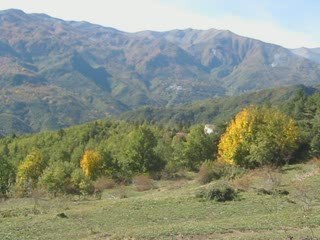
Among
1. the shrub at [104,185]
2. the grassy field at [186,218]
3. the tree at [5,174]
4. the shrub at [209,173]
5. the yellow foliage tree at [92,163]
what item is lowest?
the tree at [5,174]

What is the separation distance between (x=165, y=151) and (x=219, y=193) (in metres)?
61.4

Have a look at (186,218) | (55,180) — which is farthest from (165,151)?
(186,218)

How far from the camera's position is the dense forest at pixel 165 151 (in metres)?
73.6

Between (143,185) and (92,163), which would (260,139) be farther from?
(92,163)

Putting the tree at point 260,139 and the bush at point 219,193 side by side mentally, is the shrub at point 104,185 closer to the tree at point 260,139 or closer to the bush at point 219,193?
the tree at point 260,139

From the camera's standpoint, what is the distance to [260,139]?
73.1m

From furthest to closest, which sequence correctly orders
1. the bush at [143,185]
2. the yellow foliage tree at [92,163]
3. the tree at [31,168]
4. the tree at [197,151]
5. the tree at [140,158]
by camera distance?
the tree at [31,168] → the yellow foliage tree at [92,163] → the tree at [197,151] → the tree at [140,158] → the bush at [143,185]

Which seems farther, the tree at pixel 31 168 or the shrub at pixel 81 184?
the tree at pixel 31 168

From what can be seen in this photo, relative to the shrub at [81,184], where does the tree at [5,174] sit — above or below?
below

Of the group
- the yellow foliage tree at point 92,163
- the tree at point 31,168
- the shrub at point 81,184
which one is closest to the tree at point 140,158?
the yellow foliage tree at point 92,163

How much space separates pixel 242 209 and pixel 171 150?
65893 millimetres

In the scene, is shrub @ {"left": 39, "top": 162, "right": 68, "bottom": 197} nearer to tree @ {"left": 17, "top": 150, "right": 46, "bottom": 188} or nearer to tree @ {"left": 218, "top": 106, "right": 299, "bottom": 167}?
tree @ {"left": 17, "top": 150, "right": 46, "bottom": 188}

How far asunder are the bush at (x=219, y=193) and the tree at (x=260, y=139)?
2860 centimetres

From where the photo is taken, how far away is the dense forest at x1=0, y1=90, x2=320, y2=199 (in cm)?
7356
